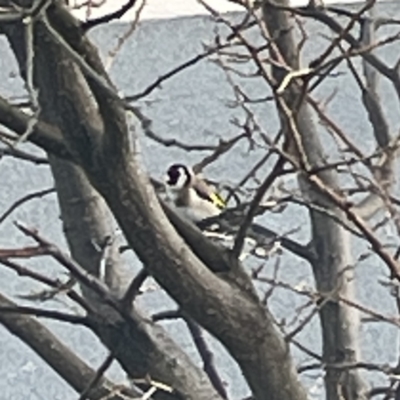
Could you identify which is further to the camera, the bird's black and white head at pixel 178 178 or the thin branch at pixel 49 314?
the bird's black and white head at pixel 178 178

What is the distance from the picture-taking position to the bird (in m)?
2.42

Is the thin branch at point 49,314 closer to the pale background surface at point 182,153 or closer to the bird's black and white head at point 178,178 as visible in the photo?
the bird's black and white head at point 178,178

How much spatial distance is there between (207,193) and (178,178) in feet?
0.32

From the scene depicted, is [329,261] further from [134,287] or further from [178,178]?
[178,178]

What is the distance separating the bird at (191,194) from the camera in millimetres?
2421

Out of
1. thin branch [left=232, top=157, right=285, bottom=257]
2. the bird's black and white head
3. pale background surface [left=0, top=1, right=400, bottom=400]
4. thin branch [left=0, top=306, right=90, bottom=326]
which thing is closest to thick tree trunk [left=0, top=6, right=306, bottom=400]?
thin branch [left=232, top=157, right=285, bottom=257]

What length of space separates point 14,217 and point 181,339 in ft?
1.84

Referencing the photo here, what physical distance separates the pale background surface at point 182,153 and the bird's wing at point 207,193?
30.9 inches

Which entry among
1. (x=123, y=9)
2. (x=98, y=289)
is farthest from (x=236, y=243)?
(x=123, y=9)

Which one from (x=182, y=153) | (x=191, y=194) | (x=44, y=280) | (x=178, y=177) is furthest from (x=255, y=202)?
(x=182, y=153)

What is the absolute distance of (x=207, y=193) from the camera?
252 centimetres

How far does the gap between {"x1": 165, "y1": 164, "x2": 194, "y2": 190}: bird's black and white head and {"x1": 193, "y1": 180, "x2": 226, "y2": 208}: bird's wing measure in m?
0.03

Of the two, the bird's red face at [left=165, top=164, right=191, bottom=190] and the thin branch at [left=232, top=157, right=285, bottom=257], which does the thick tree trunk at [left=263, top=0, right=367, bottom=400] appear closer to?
the thin branch at [left=232, top=157, right=285, bottom=257]

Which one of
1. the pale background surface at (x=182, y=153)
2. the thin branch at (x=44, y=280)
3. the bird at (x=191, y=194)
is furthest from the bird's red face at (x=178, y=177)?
the thin branch at (x=44, y=280)
